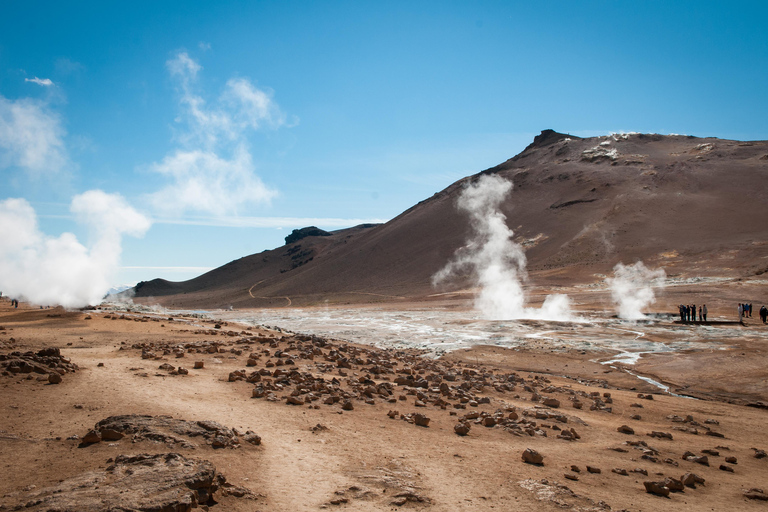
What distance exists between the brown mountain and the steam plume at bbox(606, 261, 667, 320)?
2.45 m

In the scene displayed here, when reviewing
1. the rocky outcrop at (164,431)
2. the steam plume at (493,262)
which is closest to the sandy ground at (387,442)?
the rocky outcrop at (164,431)

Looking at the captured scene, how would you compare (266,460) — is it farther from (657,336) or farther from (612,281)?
(612,281)

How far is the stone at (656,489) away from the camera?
6661 mm

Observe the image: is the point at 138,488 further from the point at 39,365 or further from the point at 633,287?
the point at 633,287

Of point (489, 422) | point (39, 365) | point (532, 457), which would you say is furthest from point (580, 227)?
point (39, 365)

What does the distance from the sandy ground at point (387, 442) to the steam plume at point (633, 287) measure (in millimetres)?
25783

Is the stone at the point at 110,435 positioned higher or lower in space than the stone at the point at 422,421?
higher

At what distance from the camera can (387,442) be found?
7918 mm

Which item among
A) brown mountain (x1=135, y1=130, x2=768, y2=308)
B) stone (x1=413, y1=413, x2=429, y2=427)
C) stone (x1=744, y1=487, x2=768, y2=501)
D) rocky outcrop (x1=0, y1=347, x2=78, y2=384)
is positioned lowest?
stone (x1=744, y1=487, x2=768, y2=501)

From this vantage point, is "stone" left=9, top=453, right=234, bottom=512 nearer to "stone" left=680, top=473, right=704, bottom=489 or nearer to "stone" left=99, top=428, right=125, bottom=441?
"stone" left=99, top=428, right=125, bottom=441

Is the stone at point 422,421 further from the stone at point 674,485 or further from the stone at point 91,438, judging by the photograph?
the stone at point 91,438

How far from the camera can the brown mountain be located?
235 ft

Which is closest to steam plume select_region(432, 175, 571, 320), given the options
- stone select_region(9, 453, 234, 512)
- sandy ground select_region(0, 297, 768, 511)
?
sandy ground select_region(0, 297, 768, 511)

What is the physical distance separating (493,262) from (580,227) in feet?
57.8
